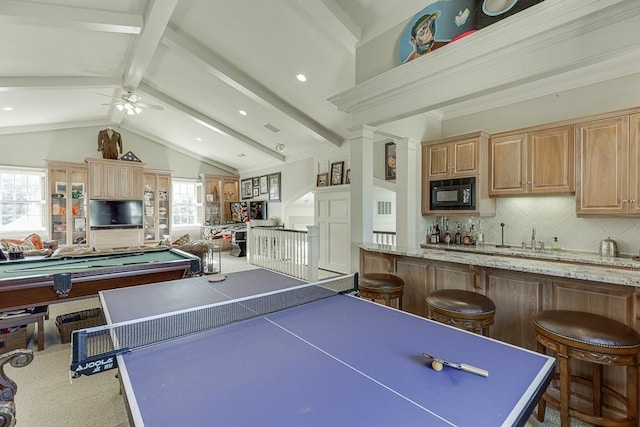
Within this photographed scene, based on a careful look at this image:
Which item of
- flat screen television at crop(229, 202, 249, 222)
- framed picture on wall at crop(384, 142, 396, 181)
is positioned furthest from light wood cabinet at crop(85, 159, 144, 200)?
framed picture on wall at crop(384, 142, 396, 181)

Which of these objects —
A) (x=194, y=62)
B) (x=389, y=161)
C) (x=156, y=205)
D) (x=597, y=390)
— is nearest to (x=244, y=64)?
(x=194, y=62)

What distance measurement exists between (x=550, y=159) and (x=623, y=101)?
2.75 ft

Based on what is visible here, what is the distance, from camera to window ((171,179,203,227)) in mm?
9938

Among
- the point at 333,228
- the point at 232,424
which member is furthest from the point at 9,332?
the point at 333,228

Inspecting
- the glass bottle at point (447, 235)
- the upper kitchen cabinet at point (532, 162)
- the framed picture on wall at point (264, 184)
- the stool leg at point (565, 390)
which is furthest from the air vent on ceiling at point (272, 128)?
the stool leg at point (565, 390)

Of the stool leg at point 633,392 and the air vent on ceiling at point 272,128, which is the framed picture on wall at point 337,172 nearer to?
A: the air vent on ceiling at point 272,128

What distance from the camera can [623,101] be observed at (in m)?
3.12

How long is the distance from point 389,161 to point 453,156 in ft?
5.15

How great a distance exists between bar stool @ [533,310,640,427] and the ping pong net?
1316mm

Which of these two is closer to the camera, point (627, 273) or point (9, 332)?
point (627, 273)

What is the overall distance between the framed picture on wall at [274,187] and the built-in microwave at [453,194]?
5076 mm

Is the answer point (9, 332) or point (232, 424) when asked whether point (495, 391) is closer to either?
point (232, 424)

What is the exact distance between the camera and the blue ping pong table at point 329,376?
2.69ft

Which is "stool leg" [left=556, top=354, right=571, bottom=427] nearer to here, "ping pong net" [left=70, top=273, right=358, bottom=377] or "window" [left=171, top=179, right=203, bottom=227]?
"ping pong net" [left=70, top=273, right=358, bottom=377]
